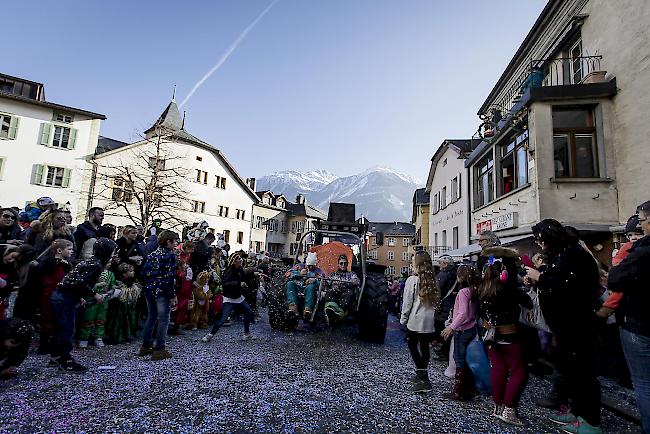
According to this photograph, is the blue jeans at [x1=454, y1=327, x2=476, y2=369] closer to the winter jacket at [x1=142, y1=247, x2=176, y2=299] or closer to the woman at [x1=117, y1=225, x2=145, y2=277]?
the winter jacket at [x1=142, y1=247, x2=176, y2=299]

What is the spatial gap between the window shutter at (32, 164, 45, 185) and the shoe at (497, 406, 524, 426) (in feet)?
98.9

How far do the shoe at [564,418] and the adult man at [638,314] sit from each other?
74cm

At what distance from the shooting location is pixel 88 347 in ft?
16.7

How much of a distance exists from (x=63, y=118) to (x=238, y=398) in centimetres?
3035

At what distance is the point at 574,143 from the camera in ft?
31.9

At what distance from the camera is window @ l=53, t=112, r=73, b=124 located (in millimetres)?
25109

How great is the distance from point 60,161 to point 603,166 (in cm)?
3119

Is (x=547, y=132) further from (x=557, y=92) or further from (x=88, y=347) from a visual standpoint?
(x=88, y=347)

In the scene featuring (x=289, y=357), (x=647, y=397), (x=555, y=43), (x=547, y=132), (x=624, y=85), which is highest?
(x=555, y=43)

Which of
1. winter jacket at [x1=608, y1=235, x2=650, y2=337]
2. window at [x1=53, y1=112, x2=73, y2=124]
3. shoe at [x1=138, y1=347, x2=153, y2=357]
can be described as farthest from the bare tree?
winter jacket at [x1=608, y1=235, x2=650, y2=337]

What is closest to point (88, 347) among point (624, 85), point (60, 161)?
point (624, 85)

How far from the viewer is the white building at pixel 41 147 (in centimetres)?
2323

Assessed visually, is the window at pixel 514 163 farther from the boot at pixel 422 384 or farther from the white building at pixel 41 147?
the white building at pixel 41 147

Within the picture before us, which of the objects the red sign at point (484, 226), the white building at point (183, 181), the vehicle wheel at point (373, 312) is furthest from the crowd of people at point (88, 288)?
the white building at point (183, 181)
